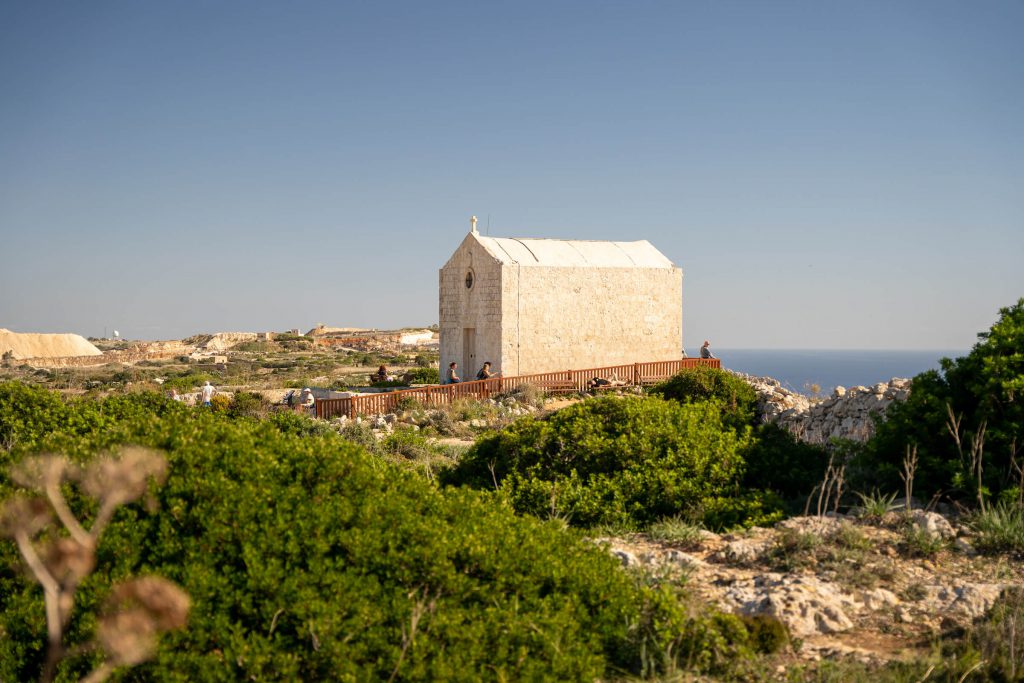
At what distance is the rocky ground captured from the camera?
530cm

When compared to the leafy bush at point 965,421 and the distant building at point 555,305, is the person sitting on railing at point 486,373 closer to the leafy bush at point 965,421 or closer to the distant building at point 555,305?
the distant building at point 555,305

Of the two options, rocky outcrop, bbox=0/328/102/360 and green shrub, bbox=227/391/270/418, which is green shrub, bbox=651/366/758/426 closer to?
green shrub, bbox=227/391/270/418

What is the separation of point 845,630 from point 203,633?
13.9ft

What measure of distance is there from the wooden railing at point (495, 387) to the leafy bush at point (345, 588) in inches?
547

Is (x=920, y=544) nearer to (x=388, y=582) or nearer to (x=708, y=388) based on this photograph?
(x=388, y=582)

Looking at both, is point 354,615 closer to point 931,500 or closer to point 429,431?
point 931,500

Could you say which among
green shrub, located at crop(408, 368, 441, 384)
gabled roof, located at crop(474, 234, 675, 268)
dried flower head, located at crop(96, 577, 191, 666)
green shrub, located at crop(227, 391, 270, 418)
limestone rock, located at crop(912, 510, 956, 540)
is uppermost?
gabled roof, located at crop(474, 234, 675, 268)

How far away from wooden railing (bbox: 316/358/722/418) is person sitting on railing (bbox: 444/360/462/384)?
4.32 ft

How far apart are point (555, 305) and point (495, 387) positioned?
3.90 m

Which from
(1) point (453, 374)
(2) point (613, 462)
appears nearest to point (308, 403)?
(1) point (453, 374)

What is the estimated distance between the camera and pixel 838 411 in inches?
604

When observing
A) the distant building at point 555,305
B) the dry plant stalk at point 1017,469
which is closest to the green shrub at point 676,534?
the dry plant stalk at point 1017,469

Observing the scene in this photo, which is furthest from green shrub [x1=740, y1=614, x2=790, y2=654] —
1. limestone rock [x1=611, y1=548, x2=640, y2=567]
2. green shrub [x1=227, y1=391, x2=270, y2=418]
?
green shrub [x1=227, y1=391, x2=270, y2=418]

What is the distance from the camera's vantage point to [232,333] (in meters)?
80.8
